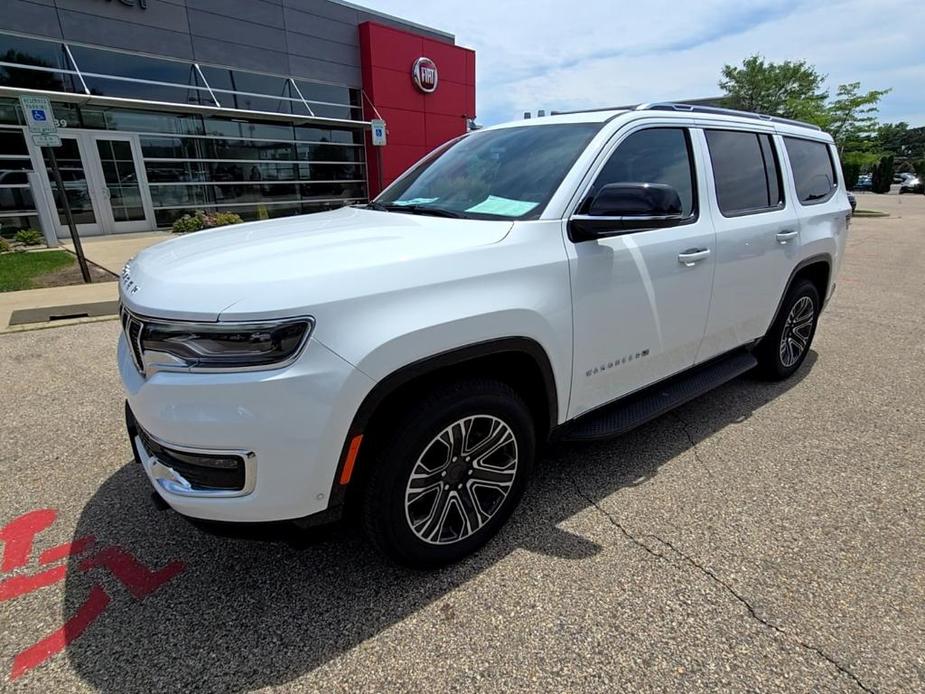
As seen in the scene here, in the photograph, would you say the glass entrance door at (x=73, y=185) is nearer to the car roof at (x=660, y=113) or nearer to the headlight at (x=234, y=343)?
the car roof at (x=660, y=113)

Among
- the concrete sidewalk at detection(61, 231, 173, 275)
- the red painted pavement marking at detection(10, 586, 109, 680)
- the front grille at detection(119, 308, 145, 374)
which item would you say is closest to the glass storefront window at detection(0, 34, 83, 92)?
the concrete sidewalk at detection(61, 231, 173, 275)

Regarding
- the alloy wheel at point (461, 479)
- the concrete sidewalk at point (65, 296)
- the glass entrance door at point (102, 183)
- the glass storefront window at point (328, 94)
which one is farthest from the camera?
the glass storefront window at point (328, 94)

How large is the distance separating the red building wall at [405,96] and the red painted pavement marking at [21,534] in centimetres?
1733

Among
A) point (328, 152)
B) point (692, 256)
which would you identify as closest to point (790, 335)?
point (692, 256)

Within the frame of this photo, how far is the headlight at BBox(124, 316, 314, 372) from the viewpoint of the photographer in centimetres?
175

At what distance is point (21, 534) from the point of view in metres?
2.62

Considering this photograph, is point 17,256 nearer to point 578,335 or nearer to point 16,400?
point 16,400

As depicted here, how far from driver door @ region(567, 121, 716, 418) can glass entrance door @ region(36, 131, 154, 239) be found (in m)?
14.7

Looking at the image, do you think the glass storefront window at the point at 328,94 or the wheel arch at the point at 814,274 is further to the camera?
the glass storefront window at the point at 328,94

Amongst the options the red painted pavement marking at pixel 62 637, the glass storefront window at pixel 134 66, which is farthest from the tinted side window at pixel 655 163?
the glass storefront window at pixel 134 66

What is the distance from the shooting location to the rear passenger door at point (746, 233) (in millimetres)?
3283

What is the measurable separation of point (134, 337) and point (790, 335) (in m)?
4.47

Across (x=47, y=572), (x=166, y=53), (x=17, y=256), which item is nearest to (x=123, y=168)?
(x=166, y=53)

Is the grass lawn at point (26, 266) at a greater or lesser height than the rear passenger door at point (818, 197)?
lesser
